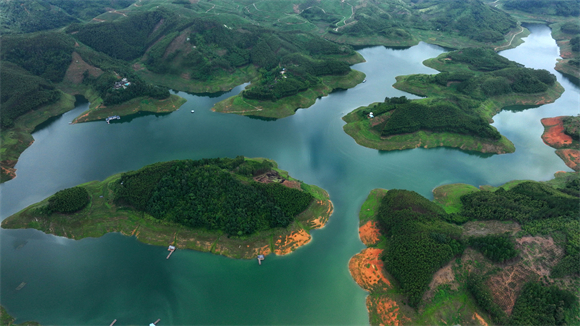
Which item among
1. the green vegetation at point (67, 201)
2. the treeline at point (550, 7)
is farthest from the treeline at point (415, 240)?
the treeline at point (550, 7)

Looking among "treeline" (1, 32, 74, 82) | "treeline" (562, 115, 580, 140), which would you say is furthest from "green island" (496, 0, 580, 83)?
"treeline" (1, 32, 74, 82)

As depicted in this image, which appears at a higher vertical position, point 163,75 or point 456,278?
point 163,75

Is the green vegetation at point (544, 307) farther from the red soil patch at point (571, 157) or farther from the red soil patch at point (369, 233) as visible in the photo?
the red soil patch at point (571, 157)

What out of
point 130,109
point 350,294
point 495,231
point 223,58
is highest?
point 223,58

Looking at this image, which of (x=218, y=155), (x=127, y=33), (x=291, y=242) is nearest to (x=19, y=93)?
(x=127, y=33)

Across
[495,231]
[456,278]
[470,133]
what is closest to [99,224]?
[456,278]

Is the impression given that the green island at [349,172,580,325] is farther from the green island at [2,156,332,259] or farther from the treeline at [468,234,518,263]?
the green island at [2,156,332,259]

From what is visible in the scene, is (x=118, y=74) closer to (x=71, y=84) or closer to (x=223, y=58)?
(x=71, y=84)
